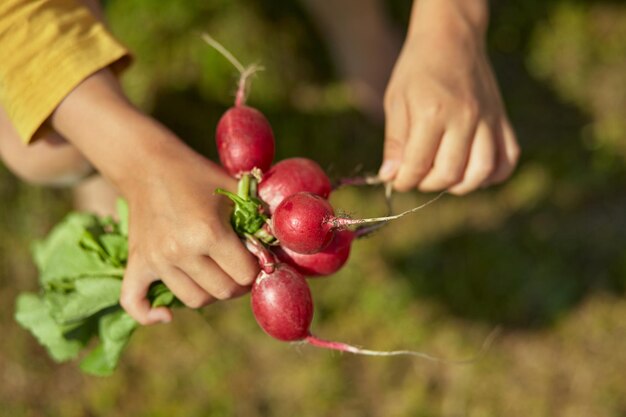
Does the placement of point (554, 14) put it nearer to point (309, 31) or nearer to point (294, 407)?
point (309, 31)

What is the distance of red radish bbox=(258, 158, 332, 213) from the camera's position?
53.2 inches

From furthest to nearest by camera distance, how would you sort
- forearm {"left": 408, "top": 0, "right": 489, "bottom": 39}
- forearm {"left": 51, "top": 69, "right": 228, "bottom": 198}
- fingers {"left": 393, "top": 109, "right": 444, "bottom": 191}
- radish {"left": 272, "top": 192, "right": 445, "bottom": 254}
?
forearm {"left": 408, "top": 0, "right": 489, "bottom": 39} → fingers {"left": 393, "top": 109, "right": 444, "bottom": 191} → forearm {"left": 51, "top": 69, "right": 228, "bottom": 198} → radish {"left": 272, "top": 192, "right": 445, "bottom": 254}

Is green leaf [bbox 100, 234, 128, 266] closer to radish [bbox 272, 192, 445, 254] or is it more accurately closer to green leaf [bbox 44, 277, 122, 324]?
green leaf [bbox 44, 277, 122, 324]

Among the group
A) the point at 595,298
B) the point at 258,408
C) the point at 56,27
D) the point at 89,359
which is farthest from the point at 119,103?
the point at 595,298

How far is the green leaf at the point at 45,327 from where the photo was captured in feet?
5.45

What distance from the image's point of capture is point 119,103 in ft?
4.58

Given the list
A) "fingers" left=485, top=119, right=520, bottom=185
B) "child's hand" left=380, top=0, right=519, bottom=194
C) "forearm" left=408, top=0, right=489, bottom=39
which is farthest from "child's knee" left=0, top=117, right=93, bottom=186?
"fingers" left=485, top=119, right=520, bottom=185

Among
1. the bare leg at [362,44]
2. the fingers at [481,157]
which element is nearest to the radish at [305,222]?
the fingers at [481,157]

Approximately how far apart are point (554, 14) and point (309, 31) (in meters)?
0.98

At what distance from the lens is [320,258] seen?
1373 mm

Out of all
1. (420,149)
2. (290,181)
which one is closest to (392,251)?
(420,149)

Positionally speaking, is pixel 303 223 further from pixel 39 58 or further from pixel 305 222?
pixel 39 58

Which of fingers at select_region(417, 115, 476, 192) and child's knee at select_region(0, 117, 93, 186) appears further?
child's knee at select_region(0, 117, 93, 186)

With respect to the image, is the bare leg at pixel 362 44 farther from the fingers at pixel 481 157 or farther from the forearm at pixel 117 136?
the forearm at pixel 117 136
